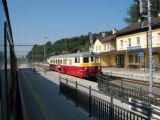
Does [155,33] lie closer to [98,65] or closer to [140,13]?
[98,65]

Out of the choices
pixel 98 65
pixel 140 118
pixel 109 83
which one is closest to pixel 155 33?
pixel 98 65

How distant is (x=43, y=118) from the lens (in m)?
12.8

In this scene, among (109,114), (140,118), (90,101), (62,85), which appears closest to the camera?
(140,118)

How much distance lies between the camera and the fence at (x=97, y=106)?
27.7 ft

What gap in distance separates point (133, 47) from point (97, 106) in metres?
49.7

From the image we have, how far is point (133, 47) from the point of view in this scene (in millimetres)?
60312

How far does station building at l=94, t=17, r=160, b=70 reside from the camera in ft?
175

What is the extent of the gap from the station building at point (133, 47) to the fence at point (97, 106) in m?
32.9

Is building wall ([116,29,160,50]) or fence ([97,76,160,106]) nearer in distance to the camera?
fence ([97,76,160,106])

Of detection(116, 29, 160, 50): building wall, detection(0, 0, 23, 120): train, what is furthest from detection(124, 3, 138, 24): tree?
detection(0, 0, 23, 120): train

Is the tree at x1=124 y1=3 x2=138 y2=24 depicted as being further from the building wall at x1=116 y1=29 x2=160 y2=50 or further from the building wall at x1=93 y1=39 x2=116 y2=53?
the building wall at x1=116 y1=29 x2=160 y2=50

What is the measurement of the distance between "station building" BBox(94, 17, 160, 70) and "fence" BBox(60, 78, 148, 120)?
32.9 metres

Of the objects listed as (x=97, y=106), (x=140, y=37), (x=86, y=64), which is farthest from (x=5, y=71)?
(x=140, y=37)

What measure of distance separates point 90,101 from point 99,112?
1.33 meters
